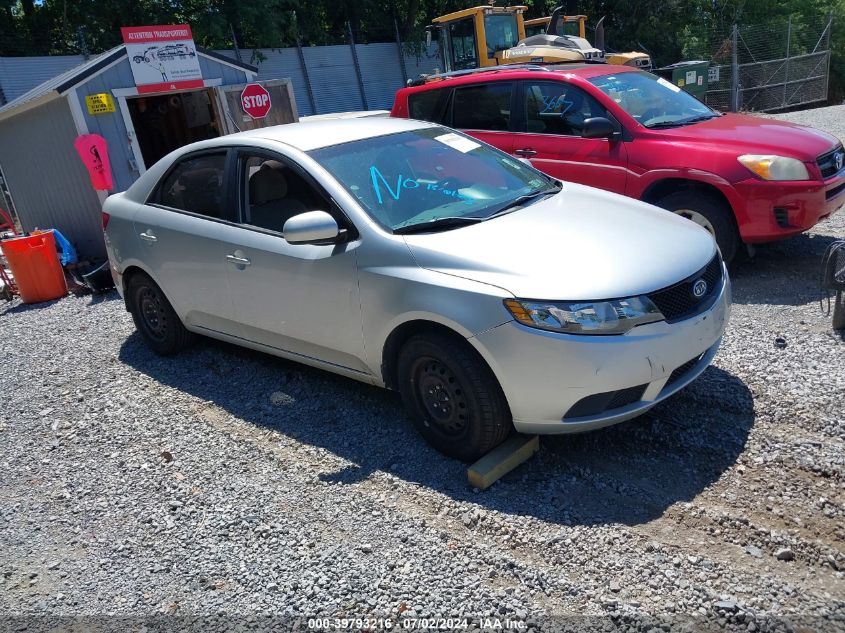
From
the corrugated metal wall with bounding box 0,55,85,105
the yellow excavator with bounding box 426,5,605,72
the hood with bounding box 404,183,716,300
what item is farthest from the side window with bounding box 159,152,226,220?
the corrugated metal wall with bounding box 0,55,85,105

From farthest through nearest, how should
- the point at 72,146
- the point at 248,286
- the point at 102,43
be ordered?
1. the point at 102,43
2. the point at 72,146
3. the point at 248,286

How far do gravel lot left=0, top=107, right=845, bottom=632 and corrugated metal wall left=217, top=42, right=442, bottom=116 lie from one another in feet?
61.8

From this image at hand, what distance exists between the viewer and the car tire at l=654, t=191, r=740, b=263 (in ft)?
19.2

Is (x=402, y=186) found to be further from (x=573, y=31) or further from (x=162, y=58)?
(x=573, y=31)

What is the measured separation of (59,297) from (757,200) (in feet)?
25.6

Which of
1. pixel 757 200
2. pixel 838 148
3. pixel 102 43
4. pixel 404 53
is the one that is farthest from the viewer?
pixel 404 53

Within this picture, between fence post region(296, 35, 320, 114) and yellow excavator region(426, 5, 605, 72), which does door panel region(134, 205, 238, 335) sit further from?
fence post region(296, 35, 320, 114)

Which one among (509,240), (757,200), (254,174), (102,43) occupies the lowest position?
(757,200)

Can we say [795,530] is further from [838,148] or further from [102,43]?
[102,43]

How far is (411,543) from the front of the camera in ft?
10.5

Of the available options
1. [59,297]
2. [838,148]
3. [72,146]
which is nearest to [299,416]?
[838,148]

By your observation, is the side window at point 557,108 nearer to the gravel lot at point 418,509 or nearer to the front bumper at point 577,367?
the gravel lot at point 418,509

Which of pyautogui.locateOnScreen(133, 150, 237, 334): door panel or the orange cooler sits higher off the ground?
pyautogui.locateOnScreen(133, 150, 237, 334): door panel

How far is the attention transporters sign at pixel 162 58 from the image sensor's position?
32.3 ft
